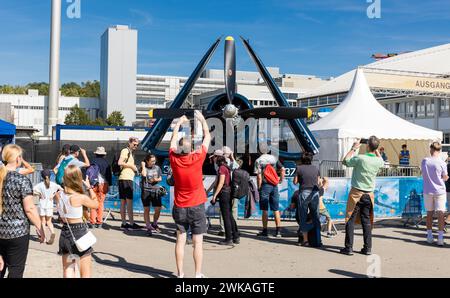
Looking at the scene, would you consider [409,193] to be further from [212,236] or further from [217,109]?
[217,109]

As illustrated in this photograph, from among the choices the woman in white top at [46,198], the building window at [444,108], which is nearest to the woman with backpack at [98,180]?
the woman in white top at [46,198]

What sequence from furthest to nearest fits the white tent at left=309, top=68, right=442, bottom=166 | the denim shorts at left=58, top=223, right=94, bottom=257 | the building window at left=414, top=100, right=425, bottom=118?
the building window at left=414, top=100, right=425, bottom=118 → the white tent at left=309, top=68, right=442, bottom=166 → the denim shorts at left=58, top=223, right=94, bottom=257

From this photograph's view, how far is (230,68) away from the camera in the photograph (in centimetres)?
1465

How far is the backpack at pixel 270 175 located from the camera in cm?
888

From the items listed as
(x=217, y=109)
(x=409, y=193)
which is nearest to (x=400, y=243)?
(x=409, y=193)

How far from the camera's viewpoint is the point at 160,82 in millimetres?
147625

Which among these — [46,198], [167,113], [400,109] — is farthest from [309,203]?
[400,109]

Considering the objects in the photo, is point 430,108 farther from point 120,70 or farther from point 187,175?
point 120,70

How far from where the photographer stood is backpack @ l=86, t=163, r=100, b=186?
9531 mm

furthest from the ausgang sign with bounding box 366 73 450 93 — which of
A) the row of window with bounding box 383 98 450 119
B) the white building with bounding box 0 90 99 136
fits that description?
the white building with bounding box 0 90 99 136

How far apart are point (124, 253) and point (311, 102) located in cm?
5390

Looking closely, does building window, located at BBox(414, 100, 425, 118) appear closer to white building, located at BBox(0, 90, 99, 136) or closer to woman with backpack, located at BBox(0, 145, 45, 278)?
woman with backpack, located at BBox(0, 145, 45, 278)

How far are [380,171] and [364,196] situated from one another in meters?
9.90

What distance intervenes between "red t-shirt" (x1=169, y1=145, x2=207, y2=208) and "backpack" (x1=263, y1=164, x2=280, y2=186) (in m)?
3.35
